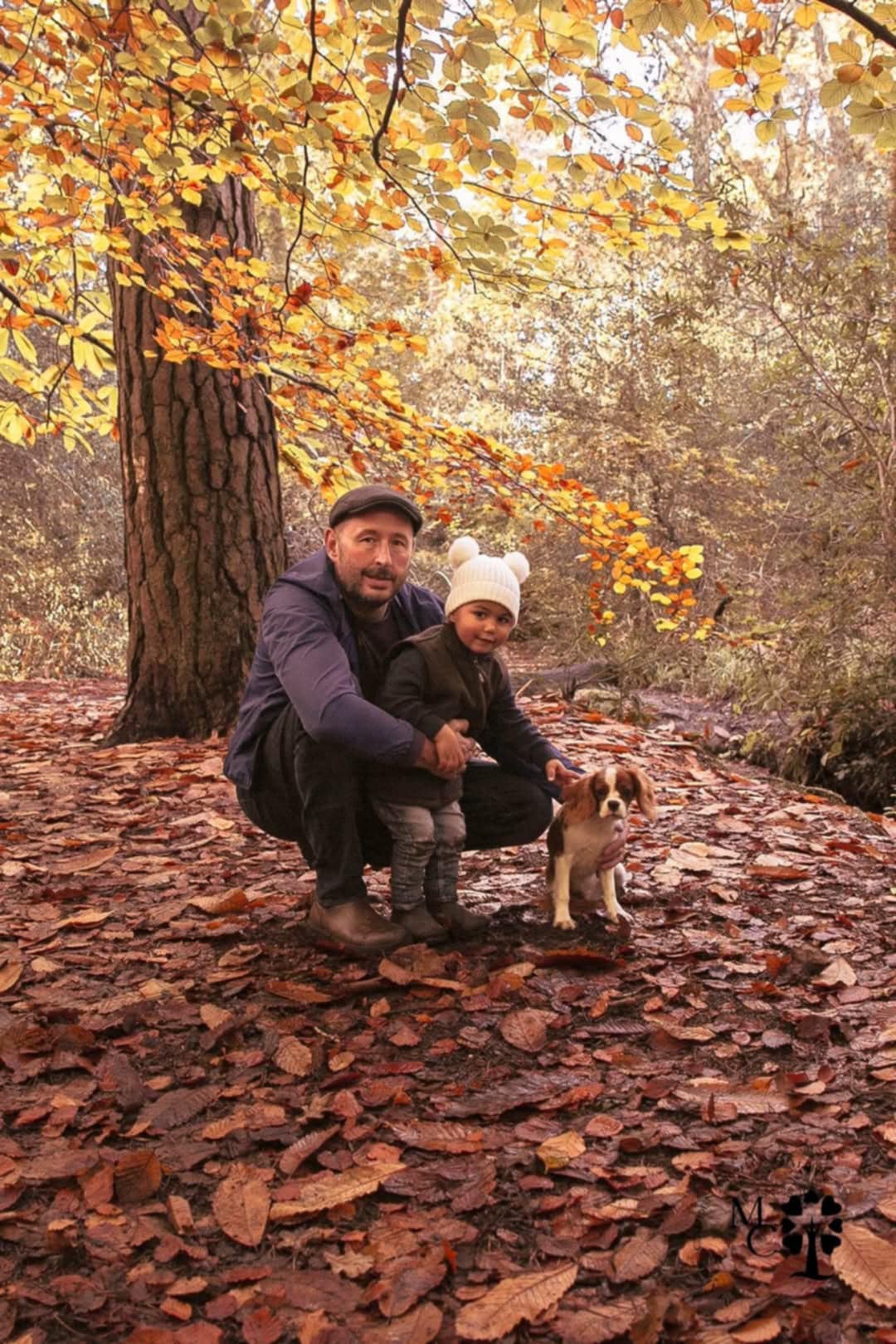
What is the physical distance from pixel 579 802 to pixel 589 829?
97 millimetres

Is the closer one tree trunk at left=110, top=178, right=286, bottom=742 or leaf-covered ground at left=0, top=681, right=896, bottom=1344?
leaf-covered ground at left=0, top=681, right=896, bottom=1344

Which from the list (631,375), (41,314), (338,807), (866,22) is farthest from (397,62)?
(631,375)

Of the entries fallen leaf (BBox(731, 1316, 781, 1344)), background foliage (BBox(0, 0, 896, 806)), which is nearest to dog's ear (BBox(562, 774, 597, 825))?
fallen leaf (BBox(731, 1316, 781, 1344))

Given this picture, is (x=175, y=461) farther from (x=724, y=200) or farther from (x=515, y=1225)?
(x=515, y=1225)

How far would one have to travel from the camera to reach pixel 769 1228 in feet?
6.54

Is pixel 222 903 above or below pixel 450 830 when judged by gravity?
below

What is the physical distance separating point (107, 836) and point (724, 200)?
5.19 m

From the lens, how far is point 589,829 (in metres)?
3.43

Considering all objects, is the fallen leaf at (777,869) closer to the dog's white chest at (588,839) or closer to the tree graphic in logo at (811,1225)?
the dog's white chest at (588,839)

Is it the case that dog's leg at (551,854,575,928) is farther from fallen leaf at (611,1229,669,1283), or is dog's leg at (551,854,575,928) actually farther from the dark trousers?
fallen leaf at (611,1229,669,1283)

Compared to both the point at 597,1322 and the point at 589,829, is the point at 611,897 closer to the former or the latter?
the point at 589,829

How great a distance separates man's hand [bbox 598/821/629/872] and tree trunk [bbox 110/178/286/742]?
325 centimetres

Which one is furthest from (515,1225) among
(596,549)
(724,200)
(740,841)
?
(724,200)

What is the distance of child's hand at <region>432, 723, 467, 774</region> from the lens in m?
3.16
